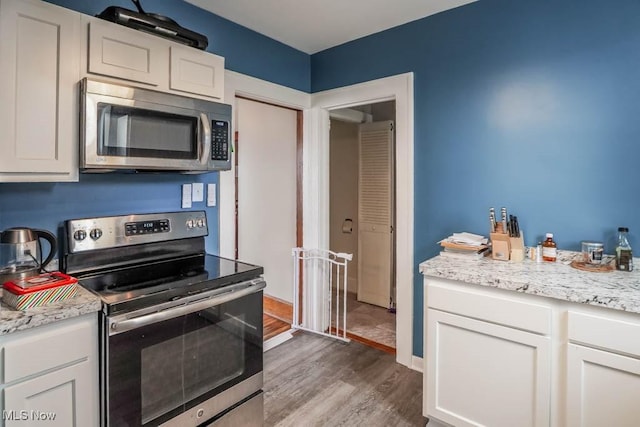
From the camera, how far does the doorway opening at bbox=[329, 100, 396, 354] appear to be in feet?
12.1

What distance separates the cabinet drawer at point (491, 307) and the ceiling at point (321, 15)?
5.57ft

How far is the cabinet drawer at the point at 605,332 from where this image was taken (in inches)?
52.7

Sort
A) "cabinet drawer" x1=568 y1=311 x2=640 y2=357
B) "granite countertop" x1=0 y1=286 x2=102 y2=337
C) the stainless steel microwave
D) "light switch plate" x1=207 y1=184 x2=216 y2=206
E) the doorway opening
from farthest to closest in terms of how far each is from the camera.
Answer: the doorway opening < "light switch plate" x1=207 y1=184 x2=216 y2=206 < the stainless steel microwave < "cabinet drawer" x1=568 y1=311 x2=640 y2=357 < "granite countertop" x1=0 y1=286 x2=102 y2=337

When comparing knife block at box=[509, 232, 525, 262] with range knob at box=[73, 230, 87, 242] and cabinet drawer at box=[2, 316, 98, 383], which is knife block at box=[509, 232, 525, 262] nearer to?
cabinet drawer at box=[2, 316, 98, 383]

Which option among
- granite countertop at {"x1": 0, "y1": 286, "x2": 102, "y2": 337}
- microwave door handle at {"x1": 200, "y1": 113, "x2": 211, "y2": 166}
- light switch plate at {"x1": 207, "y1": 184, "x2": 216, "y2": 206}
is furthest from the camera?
light switch plate at {"x1": 207, "y1": 184, "x2": 216, "y2": 206}

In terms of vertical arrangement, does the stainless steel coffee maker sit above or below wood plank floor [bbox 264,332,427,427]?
above

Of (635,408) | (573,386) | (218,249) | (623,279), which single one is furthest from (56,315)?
(623,279)

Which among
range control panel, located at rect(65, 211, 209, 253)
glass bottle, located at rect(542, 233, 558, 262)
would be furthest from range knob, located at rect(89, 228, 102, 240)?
glass bottle, located at rect(542, 233, 558, 262)

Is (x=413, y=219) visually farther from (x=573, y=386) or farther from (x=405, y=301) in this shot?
(x=573, y=386)

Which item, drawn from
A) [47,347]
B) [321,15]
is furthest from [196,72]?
[47,347]

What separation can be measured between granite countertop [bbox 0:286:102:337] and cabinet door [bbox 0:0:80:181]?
20.3 inches

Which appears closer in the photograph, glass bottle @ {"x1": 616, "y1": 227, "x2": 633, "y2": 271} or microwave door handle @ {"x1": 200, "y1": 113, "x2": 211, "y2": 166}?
glass bottle @ {"x1": 616, "y1": 227, "x2": 633, "y2": 271}

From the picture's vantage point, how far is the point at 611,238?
184 cm

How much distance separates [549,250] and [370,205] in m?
2.10
